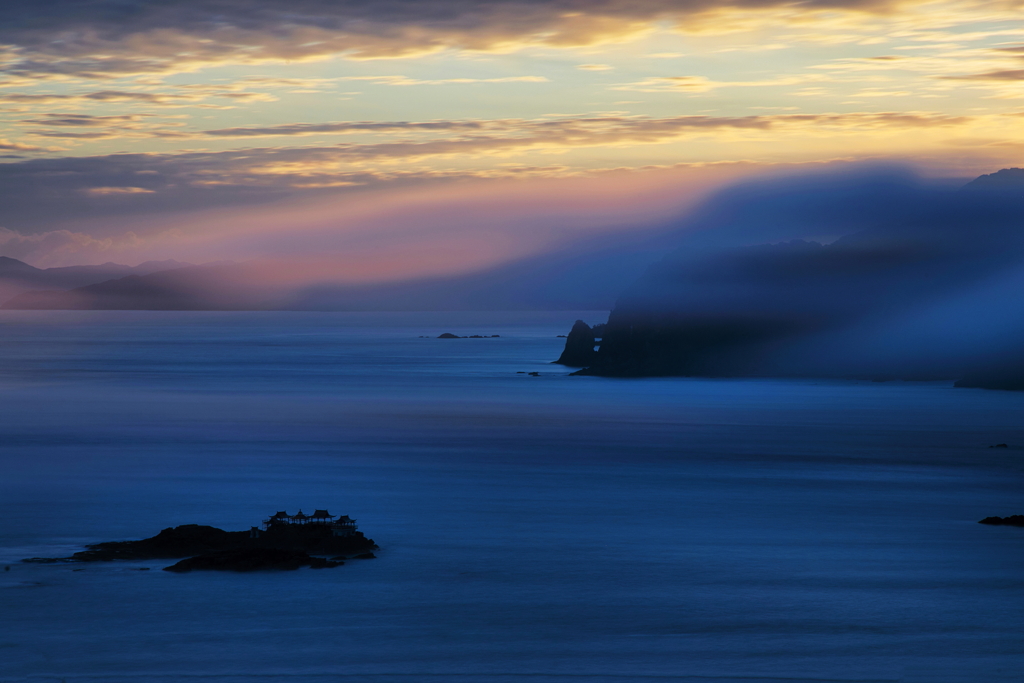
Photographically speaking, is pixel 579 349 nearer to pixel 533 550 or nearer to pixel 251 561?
pixel 533 550

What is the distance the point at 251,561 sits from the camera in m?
36.2

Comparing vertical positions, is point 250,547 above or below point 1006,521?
above

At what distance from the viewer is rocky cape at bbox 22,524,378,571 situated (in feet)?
120

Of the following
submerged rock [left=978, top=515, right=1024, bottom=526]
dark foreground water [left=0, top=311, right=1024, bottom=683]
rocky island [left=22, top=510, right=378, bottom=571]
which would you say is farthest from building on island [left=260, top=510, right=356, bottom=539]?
submerged rock [left=978, top=515, right=1024, bottom=526]

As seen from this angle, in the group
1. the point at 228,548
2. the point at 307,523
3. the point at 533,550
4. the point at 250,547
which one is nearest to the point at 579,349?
the point at 533,550

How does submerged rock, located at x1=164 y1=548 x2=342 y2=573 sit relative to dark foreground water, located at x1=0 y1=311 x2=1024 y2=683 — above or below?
above

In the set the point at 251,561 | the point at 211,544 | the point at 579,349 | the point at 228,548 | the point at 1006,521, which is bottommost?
the point at 1006,521

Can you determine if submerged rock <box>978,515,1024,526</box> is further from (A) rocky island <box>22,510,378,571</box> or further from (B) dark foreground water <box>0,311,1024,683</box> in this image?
(A) rocky island <box>22,510,378,571</box>

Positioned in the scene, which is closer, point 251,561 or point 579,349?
point 251,561

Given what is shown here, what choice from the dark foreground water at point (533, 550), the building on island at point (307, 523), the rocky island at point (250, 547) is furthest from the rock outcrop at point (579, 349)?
the rocky island at point (250, 547)

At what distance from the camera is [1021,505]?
175 ft

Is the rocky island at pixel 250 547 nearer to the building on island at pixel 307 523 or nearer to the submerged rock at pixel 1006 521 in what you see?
the building on island at pixel 307 523

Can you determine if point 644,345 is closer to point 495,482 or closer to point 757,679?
point 495,482

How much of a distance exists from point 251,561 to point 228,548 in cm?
205
